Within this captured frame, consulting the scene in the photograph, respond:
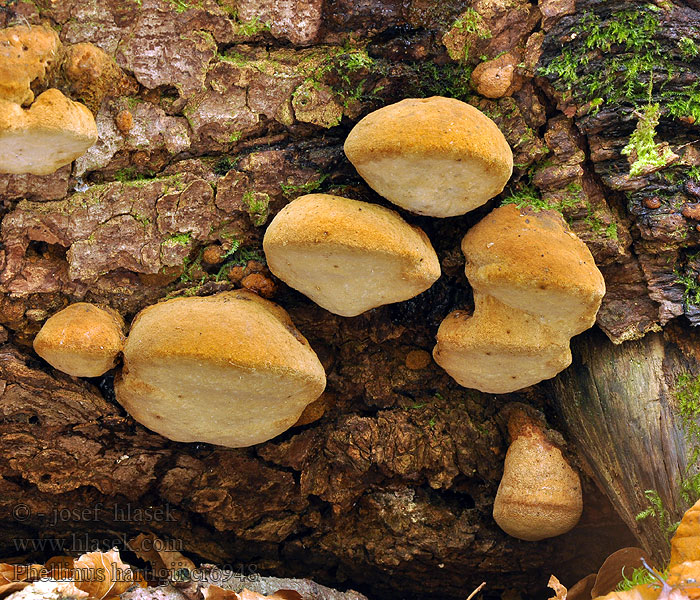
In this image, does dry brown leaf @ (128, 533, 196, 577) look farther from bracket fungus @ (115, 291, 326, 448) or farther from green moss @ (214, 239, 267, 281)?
green moss @ (214, 239, 267, 281)

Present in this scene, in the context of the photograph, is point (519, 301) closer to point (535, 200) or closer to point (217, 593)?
point (535, 200)

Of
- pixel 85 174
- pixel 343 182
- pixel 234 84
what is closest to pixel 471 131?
pixel 343 182

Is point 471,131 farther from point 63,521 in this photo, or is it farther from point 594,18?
point 63,521

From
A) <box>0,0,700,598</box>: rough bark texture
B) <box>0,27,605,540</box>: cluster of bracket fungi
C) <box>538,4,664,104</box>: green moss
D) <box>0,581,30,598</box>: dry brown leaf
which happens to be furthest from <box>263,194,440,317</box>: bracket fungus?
<box>0,581,30,598</box>: dry brown leaf

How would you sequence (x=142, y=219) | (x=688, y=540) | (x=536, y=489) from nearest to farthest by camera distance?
(x=688, y=540) → (x=142, y=219) → (x=536, y=489)

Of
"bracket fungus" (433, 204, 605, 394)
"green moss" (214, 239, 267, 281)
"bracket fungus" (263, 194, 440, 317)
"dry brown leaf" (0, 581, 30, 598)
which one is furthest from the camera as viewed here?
"green moss" (214, 239, 267, 281)

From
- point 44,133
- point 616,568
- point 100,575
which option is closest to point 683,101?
point 616,568

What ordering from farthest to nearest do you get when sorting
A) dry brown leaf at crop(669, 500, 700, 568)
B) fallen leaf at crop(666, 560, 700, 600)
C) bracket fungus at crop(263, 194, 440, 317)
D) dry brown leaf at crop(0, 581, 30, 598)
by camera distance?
bracket fungus at crop(263, 194, 440, 317), dry brown leaf at crop(0, 581, 30, 598), dry brown leaf at crop(669, 500, 700, 568), fallen leaf at crop(666, 560, 700, 600)
